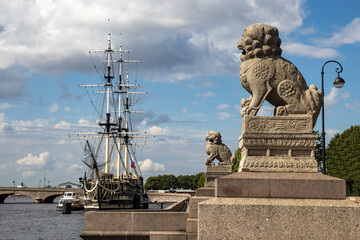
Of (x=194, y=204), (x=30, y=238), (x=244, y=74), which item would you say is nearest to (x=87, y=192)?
(x=30, y=238)

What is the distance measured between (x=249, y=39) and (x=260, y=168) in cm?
242

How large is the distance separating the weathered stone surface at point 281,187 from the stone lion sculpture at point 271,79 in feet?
4.72

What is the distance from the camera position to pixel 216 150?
19484 mm

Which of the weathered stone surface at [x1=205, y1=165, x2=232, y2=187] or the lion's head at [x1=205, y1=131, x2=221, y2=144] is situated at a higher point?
the lion's head at [x1=205, y1=131, x2=221, y2=144]

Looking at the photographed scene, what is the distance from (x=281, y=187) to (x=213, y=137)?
39.7 ft

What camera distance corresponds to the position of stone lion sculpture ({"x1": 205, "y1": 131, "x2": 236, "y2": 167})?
63.6 ft

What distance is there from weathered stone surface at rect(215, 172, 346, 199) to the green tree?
32.9 meters

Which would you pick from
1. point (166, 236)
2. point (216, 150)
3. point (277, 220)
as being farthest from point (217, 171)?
point (277, 220)

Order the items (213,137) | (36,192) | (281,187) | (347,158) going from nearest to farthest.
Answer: (281,187) < (213,137) < (347,158) < (36,192)

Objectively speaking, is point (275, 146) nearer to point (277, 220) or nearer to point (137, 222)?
point (277, 220)

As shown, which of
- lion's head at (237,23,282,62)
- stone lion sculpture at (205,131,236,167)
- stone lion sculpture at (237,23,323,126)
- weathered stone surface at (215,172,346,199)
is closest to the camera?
weathered stone surface at (215,172,346,199)

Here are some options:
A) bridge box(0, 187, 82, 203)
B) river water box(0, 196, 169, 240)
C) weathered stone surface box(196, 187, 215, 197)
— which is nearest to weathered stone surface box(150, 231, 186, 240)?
weathered stone surface box(196, 187, 215, 197)

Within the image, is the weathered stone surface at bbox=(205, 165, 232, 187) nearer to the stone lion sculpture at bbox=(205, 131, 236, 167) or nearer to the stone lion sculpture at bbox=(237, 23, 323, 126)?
the stone lion sculpture at bbox=(205, 131, 236, 167)

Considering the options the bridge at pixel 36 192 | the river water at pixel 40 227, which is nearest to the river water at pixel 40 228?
the river water at pixel 40 227
